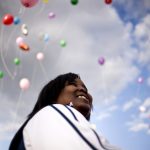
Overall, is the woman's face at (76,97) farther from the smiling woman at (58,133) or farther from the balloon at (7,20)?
the balloon at (7,20)

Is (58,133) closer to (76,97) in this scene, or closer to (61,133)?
(61,133)

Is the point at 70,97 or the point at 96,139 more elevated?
the point at 70,97

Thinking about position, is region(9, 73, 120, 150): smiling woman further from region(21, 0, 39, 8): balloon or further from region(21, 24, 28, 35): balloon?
region(21, 24, 28, 35): balloon

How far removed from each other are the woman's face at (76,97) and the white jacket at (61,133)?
0.62 metres

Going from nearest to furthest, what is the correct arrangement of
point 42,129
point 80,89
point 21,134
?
point 42,129 → point 21,134 → point 80,89

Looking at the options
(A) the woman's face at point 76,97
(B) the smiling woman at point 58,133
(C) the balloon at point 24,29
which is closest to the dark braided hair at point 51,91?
(A) the woman's face at point 76,97

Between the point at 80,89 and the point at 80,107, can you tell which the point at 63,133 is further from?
the point at 80,89

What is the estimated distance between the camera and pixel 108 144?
4.14 feet

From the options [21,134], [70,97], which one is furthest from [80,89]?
[21,134]

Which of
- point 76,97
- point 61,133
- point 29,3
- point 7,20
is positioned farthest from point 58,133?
point 7,20

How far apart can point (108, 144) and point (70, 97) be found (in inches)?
31.7

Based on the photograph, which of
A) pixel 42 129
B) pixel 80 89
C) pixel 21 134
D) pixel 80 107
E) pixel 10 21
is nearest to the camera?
pixel 42 129

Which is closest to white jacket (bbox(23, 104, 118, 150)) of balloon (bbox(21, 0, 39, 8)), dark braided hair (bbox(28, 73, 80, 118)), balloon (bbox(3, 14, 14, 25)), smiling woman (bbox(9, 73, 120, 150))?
smiling woman (bbox(9, 73, 120, 150))

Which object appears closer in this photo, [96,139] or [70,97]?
[96,139]
